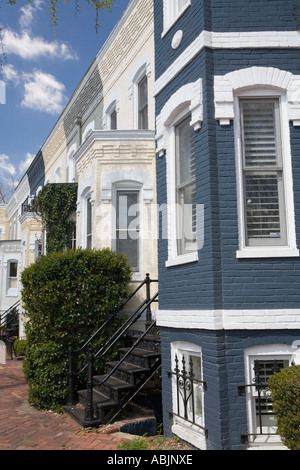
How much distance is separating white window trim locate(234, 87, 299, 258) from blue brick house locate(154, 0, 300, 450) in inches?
0.5

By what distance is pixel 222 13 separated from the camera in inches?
240

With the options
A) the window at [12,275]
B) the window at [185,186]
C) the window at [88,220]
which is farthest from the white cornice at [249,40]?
the window at [12,275]

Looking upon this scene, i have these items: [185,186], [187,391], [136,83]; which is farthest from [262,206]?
[136,83]

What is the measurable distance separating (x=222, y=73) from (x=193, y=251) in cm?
237

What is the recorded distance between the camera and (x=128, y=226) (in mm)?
9938

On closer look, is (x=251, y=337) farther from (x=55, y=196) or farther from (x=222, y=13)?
(x=55, y=196)

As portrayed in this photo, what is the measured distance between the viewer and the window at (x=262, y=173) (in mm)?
5820

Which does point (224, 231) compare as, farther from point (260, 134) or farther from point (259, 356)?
point (259, 356)

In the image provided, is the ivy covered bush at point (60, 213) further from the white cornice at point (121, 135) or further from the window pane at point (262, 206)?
the window pane at point (262, 206)

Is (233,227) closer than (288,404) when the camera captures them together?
No

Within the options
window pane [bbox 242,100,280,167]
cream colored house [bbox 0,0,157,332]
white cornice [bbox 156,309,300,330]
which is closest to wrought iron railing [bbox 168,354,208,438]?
white cornice [bbox 156,309,300,330]

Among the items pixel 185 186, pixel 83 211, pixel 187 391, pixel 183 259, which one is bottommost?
pixel 187 391

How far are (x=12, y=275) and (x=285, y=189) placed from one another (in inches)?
853

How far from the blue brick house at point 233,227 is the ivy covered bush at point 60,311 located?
1906mm
